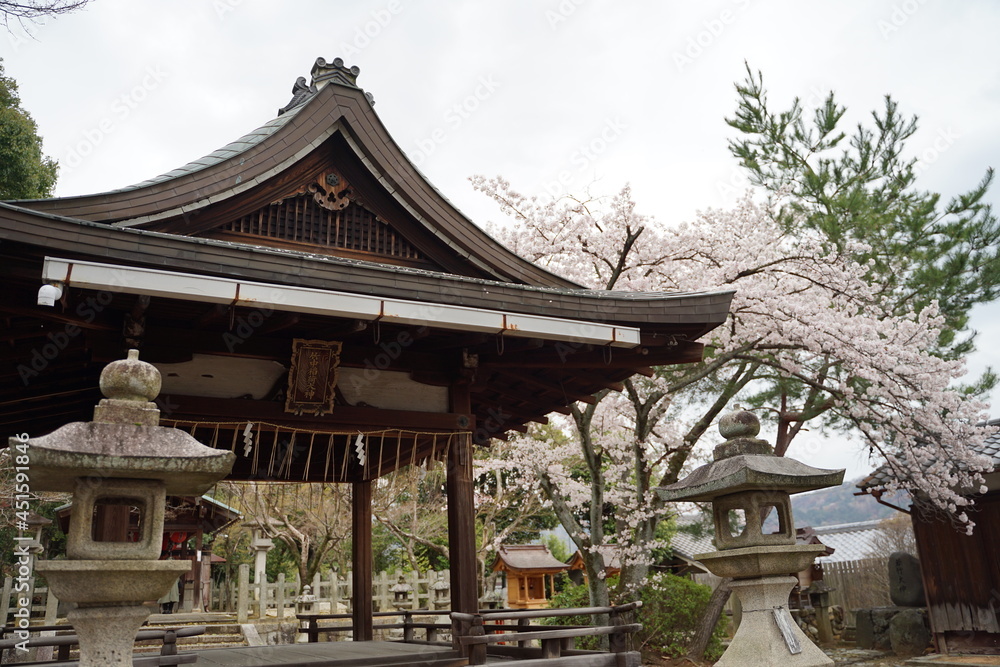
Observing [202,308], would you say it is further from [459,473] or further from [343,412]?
[459,473]

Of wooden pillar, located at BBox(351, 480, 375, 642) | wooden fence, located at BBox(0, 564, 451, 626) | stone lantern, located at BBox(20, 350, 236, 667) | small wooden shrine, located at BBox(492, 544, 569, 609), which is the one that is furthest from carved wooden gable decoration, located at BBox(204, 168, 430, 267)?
small wooden shrine, located at BBox(492, 544, 569, 609)

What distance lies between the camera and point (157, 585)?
4.07m

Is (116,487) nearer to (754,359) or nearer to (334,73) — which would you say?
(334,73)

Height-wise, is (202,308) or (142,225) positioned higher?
(142,225)

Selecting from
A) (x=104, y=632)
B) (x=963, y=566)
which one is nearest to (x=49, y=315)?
(x=104, y=632)

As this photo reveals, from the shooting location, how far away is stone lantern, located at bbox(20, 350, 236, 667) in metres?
3.85

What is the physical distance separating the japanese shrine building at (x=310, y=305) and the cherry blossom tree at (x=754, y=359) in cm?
429

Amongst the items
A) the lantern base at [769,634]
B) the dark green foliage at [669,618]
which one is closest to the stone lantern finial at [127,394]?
the lantern base at [769,634]

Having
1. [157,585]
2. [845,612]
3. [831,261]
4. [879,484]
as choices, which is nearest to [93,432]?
[157,585]

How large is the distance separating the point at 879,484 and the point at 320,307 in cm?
1384

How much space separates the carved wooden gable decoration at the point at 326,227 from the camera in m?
6.66

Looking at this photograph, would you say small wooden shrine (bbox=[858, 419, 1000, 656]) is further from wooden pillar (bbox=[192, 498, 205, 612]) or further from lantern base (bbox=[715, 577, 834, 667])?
wooden pillar (bbox=[192, 498, 205, 612])

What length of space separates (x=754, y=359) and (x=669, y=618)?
17.1ft

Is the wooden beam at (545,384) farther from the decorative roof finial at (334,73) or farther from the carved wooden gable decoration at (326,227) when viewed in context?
the decorative roof finial at (334,73)
